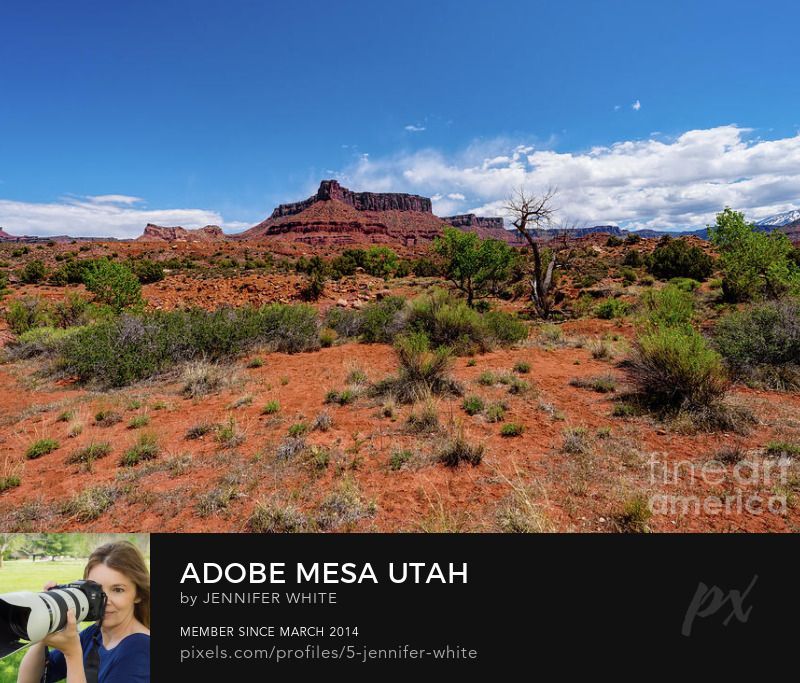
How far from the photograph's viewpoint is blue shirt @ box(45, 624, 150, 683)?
1515mm

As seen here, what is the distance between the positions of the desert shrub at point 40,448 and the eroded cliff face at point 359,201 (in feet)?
449

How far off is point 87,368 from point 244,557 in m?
9.05

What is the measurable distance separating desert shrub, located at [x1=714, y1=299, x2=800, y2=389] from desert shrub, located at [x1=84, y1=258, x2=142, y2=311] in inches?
749

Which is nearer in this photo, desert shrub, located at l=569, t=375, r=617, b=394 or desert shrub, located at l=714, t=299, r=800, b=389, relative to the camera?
desert shrub, located at l=714, t=299, r=800, b=389

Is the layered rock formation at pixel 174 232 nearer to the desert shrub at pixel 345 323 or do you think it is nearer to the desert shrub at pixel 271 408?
the desert shrub at pixel 345 323

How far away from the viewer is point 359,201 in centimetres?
13788

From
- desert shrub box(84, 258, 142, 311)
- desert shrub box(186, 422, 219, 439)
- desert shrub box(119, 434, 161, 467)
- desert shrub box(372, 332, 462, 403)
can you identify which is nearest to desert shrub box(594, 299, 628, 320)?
desert shrub box(372, 332, 462, 403)

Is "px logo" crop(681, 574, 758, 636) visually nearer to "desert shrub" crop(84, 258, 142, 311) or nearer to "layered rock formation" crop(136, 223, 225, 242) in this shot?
"desert shrub" crop(84, 258, 142, 311)

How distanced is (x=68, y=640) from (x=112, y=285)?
17.1m

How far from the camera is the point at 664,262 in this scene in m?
22.9

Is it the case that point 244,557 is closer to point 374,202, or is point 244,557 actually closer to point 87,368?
point 87,368

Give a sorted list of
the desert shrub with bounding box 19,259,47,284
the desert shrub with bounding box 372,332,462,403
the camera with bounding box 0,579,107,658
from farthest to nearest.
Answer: the desert shrub with bounding box 19,259,47,284
the desert shrub with bounding box 372,332,462,403
the camera with bounding box 0,579,107,658

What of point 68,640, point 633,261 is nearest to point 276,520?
point 68,640

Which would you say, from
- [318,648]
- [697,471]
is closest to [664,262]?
[697,471]
